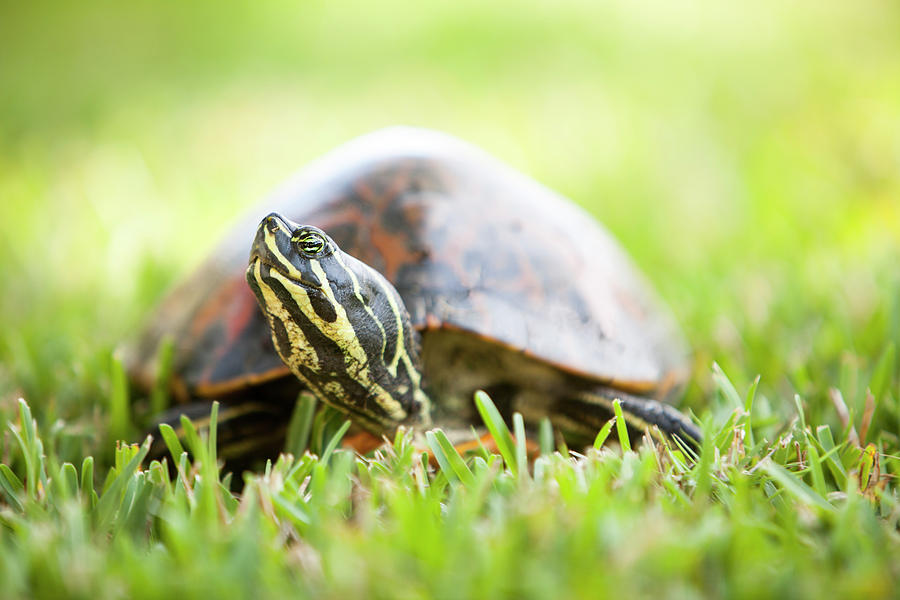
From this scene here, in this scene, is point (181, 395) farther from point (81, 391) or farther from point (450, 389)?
point (450, 389)

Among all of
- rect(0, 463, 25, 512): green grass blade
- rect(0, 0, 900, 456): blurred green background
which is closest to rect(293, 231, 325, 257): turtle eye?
rect(0, 463, 25, 512): green grass blade

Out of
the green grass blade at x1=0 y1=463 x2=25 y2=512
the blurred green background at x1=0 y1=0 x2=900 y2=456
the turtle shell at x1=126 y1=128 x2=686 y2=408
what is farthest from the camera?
the blurred green background at x1=0 y1=0 x2=900 y2=456

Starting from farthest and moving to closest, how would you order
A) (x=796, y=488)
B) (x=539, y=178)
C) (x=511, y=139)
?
(x=511, y=139)
(x=539, y=178)
(x=796, y=488)

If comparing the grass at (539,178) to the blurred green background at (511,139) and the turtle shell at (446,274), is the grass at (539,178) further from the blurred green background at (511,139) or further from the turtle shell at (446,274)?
the turtle shell at (446,274)

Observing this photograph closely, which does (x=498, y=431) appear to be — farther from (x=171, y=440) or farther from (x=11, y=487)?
(x=11, y=487)

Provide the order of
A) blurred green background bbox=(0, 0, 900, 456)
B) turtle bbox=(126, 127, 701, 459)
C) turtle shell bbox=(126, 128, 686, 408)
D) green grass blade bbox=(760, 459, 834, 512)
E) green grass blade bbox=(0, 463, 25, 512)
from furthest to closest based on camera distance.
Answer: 1. blurred green background bbox=(0, 0, 900, 456)
2. turtle shell bbox=(126, 128, 686, 408)
3. turtle bbox=(126, 127, 701, 459)
4. green grass blade bbox=(0, 463, 25, 512)
5. green grass blade bbox=(760, 459, 834, 512)

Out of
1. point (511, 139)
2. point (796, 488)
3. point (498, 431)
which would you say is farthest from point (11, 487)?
point (511, 139)

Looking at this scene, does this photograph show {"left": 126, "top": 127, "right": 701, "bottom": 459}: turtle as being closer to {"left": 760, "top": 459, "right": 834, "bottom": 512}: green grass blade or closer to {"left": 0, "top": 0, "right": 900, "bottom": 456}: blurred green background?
{"left": 760, "top": 459, "right": 834, "bottom": 512}: green grass blade
